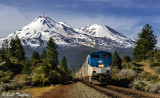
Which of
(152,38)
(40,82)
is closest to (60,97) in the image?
(40,82)

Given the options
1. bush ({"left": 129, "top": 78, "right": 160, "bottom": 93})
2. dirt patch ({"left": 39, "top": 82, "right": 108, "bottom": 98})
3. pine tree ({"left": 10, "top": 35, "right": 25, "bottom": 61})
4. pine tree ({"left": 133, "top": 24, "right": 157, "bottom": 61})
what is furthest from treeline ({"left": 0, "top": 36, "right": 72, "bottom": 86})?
pine tree ({"left": 133, "top": 24, "right": 157, "bottom": 61})

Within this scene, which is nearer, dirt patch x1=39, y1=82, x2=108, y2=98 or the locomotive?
dirt patch x1=39, y1=82, x2=108, y2=98

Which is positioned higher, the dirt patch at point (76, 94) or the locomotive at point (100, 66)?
the locomotive at point (100, 66)

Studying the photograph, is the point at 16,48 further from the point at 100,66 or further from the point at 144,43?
the point at 100,66

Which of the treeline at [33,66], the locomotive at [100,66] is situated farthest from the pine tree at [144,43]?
the locomotive at [100,66]

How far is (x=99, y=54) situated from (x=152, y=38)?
51.5m

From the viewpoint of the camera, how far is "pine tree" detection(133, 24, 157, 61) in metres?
66.8

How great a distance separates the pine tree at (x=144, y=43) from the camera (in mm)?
66812

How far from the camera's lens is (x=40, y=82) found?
28.9m

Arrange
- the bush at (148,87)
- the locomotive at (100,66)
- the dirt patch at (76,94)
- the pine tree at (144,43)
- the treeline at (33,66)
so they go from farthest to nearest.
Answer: the pine tree at (144,43) → the treeline at (33,66) → the locomotive at (100,66) → the bush at (148,87) → the dirt patch at (76,94)

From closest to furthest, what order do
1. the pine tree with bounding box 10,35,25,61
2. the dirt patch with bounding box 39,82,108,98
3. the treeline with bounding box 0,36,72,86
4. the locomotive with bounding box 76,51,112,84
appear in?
1. the dirt patch with bounding box 39,82,108,98
2. the locomotive with bounding box 76,51,112,84
3. the treeline with bounding box 0,36,72,86
4. the pine tree with bounding box 10,35,25,61

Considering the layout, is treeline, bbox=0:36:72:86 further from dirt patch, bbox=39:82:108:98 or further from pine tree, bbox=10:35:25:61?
dirt patch, bbox=39:82:108:98

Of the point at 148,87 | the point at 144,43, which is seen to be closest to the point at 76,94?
the point at 148,87

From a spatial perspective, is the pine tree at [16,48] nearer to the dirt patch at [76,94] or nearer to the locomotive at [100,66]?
the locomotive at [100,66]
